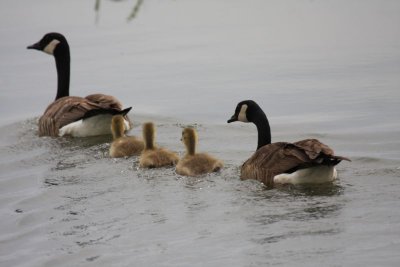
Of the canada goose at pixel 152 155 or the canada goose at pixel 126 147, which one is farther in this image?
the canada goose at pixel 126 147

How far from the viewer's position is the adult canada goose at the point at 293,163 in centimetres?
885

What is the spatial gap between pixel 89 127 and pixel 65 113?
404 mm

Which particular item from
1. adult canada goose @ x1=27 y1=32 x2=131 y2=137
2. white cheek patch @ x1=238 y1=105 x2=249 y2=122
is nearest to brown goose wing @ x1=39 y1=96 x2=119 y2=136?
adult canada goose @ x1=27 y1=32 x2=131 y2=137

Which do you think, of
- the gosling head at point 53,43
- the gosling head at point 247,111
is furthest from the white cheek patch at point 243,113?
the gosling head at point 53,43

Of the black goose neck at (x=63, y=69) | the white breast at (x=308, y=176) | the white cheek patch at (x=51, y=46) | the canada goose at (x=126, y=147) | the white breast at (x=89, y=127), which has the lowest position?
the white breast at (x=308, y=176)

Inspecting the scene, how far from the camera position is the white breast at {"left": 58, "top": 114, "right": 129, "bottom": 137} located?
1239 cm

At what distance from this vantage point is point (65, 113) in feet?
41.0

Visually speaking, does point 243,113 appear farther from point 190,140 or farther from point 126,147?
point 126,147

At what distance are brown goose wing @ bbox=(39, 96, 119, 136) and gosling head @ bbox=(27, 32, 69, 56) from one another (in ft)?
5.50

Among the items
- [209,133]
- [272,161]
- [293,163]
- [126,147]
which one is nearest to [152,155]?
[126,147]

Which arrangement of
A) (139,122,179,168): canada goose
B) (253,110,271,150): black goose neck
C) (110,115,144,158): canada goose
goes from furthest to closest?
(110,115,144,158): canada goose
(253,110,271,150): black goose neck
(139,122,179,168): canada goose

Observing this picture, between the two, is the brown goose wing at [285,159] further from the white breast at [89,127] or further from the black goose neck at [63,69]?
the black goose neck at [63,69]

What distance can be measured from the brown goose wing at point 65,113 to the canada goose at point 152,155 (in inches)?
79.9

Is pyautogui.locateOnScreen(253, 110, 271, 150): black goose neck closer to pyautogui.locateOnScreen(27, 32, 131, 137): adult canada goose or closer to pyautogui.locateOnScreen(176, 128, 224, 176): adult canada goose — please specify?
pyautogui.locateOnScreen(176, 128, 224, 176): adult canada goose
